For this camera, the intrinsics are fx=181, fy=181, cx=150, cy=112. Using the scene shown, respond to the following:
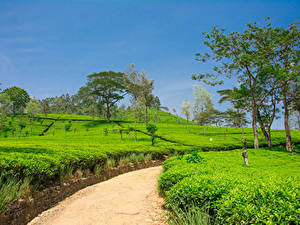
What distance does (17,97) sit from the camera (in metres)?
87.9

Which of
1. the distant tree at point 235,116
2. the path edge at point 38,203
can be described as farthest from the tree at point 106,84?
the path edge at point 38,203

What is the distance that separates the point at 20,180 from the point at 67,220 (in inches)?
145

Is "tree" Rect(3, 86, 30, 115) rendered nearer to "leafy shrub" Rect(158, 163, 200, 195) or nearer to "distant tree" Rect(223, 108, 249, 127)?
"distant tree" Rect(223, 108, 249, 127)

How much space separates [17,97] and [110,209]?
103 m

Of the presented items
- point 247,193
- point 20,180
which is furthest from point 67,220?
point 247,193

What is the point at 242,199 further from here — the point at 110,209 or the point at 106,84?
the point at 106,84

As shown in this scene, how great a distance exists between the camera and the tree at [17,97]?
8456cm

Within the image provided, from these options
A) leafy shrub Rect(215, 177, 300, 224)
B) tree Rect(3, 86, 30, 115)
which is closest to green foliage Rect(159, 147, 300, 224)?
leafy shrub Rect(215, 177, 300, 224)

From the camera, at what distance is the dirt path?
19.2ft

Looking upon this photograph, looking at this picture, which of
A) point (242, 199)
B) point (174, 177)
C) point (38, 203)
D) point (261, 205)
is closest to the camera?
point (261, 205)

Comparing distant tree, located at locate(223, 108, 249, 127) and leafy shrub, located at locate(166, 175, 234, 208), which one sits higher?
distant tree, located at locate(223, 108, 249, 127)

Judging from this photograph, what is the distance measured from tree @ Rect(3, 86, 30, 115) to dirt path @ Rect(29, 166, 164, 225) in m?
96.2

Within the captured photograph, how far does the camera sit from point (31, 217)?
6594 mm

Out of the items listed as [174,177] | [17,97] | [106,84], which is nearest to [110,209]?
[174,177]
